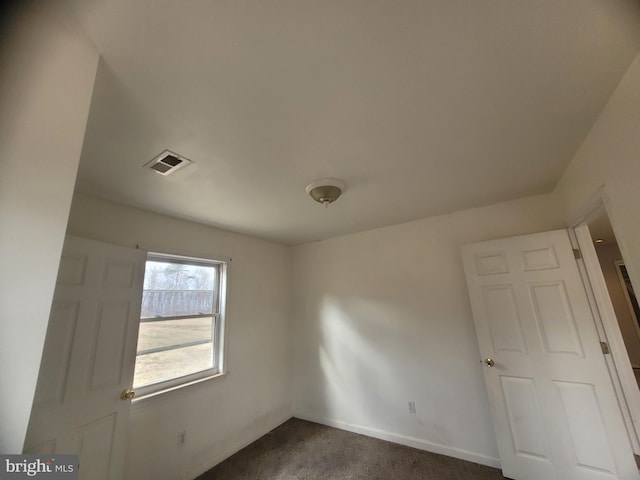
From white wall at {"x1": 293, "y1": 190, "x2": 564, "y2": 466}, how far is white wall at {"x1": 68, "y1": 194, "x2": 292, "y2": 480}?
1.43 ft

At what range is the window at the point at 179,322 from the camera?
2.27 meters

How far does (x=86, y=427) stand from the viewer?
166cm

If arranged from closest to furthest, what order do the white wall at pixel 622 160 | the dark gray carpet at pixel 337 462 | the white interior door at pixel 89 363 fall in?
Answer: the white wall at pixel 622 160 → the white interior door at pixel 89 363 → the dark gray carpet at pixel 337 462

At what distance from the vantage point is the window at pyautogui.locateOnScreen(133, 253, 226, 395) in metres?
2.27

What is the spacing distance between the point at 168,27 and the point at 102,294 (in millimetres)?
1880

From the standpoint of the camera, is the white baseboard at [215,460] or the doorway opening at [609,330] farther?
the white baseboard at [215,460]

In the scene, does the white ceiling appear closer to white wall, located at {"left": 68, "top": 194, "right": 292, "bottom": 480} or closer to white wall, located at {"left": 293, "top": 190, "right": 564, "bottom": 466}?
white wall, located at {"left": 68, "top": 194, "right": 292, "bottom": 480}

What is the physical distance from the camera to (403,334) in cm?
290

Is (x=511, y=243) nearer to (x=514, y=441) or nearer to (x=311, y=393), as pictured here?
(x=514, y=441)

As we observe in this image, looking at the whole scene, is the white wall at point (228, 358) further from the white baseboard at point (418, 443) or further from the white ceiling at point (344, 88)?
the white baseboard at point (418, 443)

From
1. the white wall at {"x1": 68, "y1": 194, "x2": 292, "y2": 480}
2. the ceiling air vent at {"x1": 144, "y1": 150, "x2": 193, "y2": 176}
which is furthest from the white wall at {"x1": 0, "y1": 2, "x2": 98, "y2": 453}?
the white wall at {"x1": 68, "y1": 194, "x2": 292, "y2": 480}

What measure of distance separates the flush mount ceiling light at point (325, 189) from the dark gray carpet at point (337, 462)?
8.14 ft

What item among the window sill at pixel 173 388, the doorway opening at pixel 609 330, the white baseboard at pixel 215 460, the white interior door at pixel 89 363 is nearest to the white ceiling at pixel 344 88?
the doorway opening at pixel 609 330

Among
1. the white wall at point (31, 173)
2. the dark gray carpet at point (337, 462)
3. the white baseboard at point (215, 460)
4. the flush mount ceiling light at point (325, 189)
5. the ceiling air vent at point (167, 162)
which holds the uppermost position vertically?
the ceiling air vent at point (167, 162)
